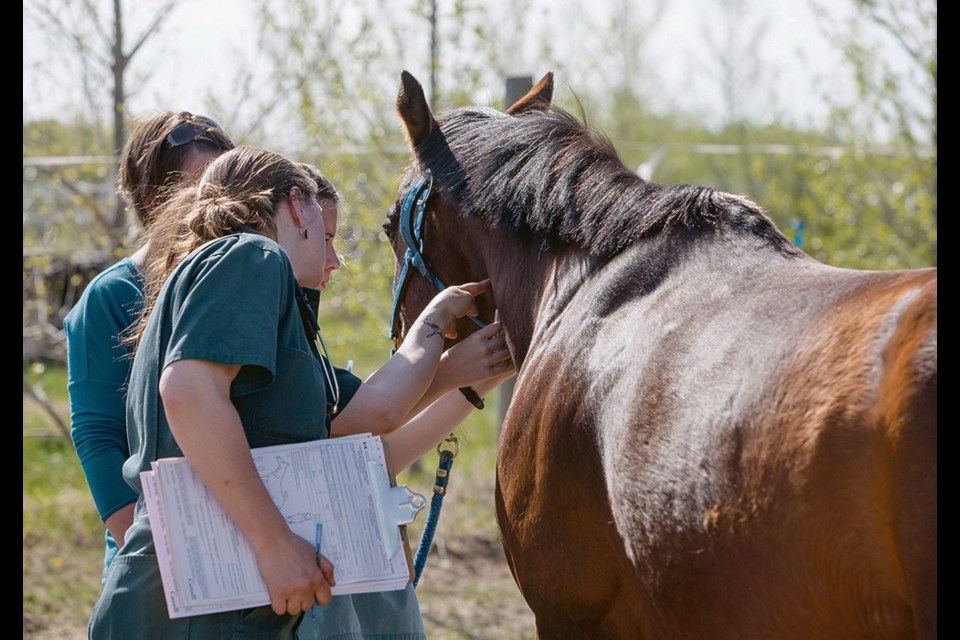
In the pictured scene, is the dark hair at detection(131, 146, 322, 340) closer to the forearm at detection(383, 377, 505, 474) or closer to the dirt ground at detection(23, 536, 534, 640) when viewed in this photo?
the forearm at detection(383, 377, 505, 474)

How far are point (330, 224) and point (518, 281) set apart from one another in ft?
1.80

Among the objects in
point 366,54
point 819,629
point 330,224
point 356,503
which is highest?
point 366,54

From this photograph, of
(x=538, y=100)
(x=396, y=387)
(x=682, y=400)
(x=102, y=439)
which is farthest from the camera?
(x=538, y=100)

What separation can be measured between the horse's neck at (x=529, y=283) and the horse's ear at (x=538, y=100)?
0.54 metres

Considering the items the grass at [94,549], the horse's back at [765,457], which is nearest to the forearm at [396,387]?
the horse's back at [765,457]

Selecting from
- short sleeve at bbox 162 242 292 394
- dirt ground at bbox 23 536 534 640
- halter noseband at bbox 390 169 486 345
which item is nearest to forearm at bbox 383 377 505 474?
halter noseband at bbox 390 169 486 345

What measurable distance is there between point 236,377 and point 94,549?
4779 millimetres

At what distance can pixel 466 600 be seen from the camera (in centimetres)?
546

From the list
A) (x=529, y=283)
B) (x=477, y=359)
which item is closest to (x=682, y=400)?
(x=529, y=283)

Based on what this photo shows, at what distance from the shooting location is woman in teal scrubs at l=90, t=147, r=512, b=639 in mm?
1929

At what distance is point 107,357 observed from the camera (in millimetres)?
2627

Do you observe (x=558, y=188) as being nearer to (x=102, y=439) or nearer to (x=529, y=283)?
(x=529, y=283)

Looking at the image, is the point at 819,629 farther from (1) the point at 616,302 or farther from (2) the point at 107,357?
(2) the point at 107,357
